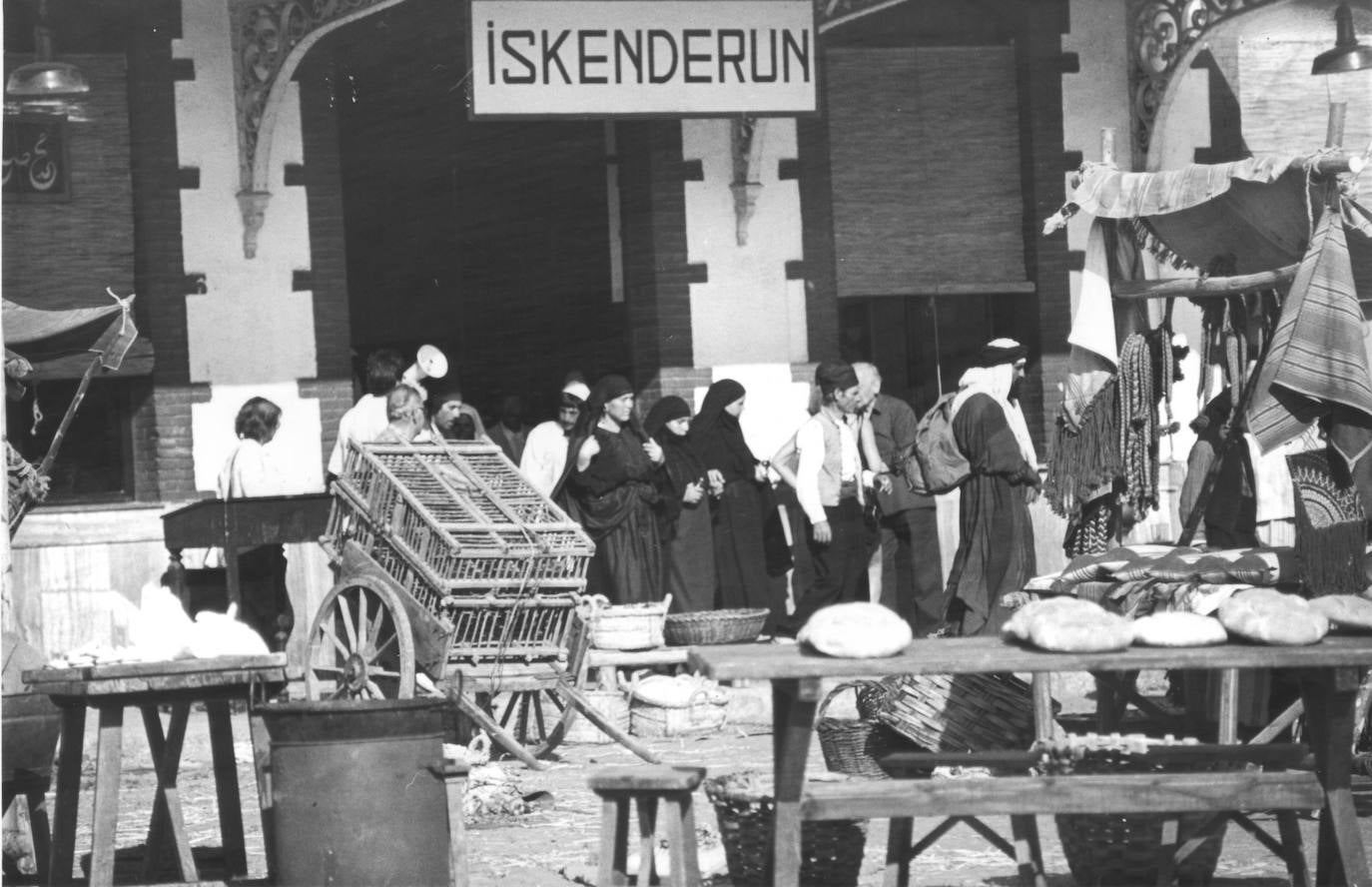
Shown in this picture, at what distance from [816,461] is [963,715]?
3.52m

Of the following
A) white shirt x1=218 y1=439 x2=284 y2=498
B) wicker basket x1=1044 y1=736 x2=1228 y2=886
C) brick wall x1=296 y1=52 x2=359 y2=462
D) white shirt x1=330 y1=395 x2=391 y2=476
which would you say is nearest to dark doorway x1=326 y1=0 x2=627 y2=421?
brick wall x1=296 y1=52 x2=359 y2=462

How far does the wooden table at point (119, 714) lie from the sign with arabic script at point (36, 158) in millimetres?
6475

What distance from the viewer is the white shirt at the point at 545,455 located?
13461mm

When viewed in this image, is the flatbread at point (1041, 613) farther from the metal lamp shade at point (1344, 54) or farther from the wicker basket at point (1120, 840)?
the metal lamp shade at point (1344, 54)

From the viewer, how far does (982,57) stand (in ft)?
48.5

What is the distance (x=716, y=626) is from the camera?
12.1 meters

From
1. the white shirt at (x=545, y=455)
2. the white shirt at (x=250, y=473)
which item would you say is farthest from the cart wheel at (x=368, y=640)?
the white shirt at (x=545, y=455)

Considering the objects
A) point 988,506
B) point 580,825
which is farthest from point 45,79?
point 580,825

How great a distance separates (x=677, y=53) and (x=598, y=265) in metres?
2.59

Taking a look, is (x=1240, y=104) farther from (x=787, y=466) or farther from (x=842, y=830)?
(x=842, y=830)

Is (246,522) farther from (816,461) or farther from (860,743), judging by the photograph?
(860,743)

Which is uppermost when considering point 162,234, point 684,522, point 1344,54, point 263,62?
point 263,62

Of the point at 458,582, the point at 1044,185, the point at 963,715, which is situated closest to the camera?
the point at 963,715

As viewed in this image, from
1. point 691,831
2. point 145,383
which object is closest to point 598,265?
point 145,383
